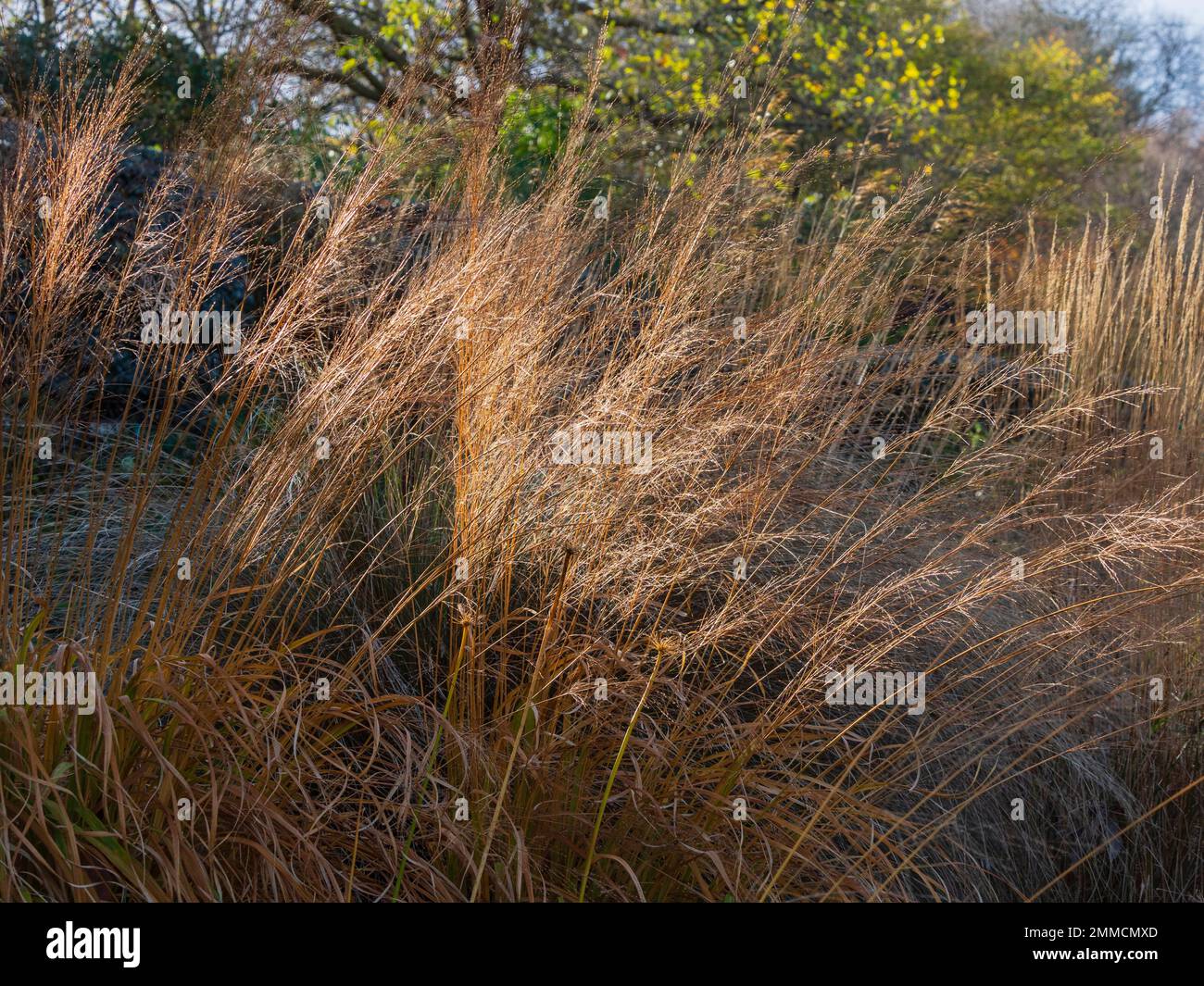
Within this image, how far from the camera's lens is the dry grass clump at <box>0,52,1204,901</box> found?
2.13 m

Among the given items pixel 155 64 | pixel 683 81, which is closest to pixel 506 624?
pixel 683 81

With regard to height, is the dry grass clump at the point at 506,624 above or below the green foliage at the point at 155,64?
below

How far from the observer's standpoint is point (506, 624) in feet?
8.48

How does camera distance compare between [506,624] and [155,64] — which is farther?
[155,64]

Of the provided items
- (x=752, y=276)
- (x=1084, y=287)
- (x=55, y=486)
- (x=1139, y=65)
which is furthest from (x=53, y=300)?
(x=1139, y=65)

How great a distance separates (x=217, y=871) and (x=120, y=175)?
402cm

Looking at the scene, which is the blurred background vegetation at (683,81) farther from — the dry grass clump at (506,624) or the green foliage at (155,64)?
the dry grass clump at (506,624)

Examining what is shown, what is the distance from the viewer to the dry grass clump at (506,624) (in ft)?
6.98

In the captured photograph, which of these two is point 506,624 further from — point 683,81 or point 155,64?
point 155,64

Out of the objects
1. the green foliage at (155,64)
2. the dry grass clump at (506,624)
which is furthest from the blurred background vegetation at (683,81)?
the dry grass clump at (506,624)

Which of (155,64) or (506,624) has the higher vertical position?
(155,64)

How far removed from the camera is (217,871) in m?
2.02

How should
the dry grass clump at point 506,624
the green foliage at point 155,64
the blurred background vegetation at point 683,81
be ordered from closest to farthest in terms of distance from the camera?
the dry grass clump at point 506,624 → the blurred background vegetation at point 683,81 → the green foliage at point 155,64

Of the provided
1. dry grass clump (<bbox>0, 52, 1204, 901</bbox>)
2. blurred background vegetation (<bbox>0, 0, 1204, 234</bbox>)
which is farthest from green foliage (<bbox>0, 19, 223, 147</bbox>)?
dry grass clump (<bbox>0, 52, 1204, 901</bbox>)
